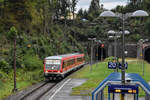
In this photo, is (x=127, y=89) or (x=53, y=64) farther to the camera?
(x=53, y=64)

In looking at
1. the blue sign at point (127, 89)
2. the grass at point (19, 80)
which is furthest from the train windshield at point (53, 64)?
the blue sign at point (127, 89)

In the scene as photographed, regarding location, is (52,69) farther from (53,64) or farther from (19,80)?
(19,80)

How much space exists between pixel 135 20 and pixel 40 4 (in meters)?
47.2

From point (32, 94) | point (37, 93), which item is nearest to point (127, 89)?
point (32, 94)

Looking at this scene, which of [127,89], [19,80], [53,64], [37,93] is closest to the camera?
[127,89]

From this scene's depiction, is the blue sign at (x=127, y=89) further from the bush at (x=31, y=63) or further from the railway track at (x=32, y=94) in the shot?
the bush at (x=31, y=63)

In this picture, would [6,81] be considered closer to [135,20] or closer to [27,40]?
[27,40]

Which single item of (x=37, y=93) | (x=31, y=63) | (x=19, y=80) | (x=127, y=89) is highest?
(x=127, y=89)

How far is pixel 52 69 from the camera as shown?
31.5 m

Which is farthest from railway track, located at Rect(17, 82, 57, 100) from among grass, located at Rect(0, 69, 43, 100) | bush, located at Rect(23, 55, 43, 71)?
bush, located at Rect(23, 55, 43, 71)

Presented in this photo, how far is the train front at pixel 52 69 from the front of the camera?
31344 mm

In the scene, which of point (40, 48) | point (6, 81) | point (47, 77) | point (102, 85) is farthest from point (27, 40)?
point (102, 85)

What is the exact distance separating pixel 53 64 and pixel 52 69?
2.13 ft

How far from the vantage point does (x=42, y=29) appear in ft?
203
